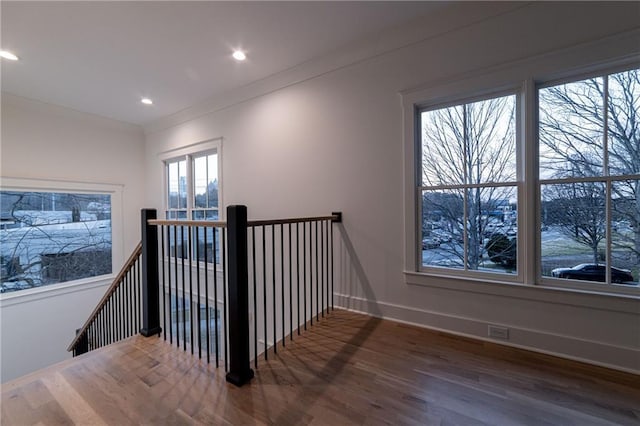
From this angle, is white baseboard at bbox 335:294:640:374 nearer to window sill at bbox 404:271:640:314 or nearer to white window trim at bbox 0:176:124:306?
window sill at bbox 404:271:640:314

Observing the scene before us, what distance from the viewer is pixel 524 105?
195 centimetres

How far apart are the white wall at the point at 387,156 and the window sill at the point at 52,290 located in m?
2.87

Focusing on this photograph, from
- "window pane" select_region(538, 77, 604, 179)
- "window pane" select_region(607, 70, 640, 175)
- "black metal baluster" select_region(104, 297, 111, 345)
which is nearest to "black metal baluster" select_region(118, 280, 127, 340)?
"black metal baluster" select_region(104, 297, 111, 345)

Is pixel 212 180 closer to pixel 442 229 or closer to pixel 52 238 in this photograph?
pixel 52 238

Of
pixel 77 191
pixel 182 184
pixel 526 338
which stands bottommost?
pixel 526 338

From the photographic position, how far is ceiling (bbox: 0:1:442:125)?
83.5 inches

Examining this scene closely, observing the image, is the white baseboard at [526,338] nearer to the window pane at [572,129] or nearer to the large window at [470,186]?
the large window at [470,186]

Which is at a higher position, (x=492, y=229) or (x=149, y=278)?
(x=492, y=229)

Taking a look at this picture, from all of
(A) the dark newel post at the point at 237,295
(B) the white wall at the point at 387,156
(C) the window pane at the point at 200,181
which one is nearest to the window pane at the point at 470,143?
(B) the white wall at the point at 387,156

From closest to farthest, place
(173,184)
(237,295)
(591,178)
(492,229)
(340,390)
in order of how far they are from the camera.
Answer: (340,390) → (237,295) → (591,178) → (492,229) → (173,184)

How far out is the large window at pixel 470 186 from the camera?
206 cm

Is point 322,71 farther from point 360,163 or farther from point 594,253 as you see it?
point 594,253

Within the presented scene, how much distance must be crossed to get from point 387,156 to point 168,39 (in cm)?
232

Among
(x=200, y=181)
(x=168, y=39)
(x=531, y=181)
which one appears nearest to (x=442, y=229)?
(x=531, y=181)
